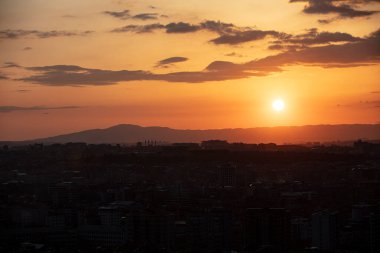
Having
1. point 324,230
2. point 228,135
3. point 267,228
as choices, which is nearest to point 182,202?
point 267,228

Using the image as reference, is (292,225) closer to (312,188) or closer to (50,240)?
(50,240)

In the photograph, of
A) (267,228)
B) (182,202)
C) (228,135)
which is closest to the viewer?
(267,228)

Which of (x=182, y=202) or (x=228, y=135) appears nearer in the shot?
(x=182, y=202)

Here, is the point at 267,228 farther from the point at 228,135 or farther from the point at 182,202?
the point at 228,135

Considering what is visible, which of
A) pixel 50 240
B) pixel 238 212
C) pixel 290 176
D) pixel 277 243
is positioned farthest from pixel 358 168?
pixel 50 240

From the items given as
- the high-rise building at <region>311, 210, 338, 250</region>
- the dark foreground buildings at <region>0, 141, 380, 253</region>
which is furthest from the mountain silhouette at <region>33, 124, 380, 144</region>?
the high-rise building at <region>311, 210, 338, 250</region>

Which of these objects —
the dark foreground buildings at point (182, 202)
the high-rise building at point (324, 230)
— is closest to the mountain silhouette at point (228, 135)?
the dark foreground buildings at point (182, 202)

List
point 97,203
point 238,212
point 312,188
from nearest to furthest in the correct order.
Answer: point 238,212 → point 97,203 → point 312,188

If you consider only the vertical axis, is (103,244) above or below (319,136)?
below

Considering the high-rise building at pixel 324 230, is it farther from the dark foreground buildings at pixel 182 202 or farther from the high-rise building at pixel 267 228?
the high-rise building at pixel 267 228
